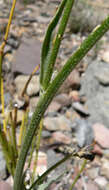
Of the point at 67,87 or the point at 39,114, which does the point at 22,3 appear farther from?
the point at 39,114

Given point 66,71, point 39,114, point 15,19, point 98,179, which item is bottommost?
point 98,179

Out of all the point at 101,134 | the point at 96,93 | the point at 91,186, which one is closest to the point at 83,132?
the point at 101,134

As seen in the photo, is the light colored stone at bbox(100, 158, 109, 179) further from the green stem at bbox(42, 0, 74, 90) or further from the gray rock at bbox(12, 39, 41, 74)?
the green stem at bbox(42, 0, 74, 90)

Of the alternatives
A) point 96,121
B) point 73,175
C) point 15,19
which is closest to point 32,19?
point 15,19

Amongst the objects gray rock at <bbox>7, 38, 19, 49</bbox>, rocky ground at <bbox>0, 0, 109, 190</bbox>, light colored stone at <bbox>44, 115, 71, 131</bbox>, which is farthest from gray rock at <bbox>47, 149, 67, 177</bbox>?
gray rock at <bbox>7, 38, 19, 49</bbox>

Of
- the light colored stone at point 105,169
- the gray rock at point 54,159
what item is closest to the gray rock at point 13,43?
the gray rock at point 54,159

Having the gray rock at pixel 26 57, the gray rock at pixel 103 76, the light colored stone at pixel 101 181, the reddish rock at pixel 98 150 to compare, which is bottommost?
the light colored stone at pixel 101 181

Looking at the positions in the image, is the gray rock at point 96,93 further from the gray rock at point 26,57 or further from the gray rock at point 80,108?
the gray rock at point 26,57
